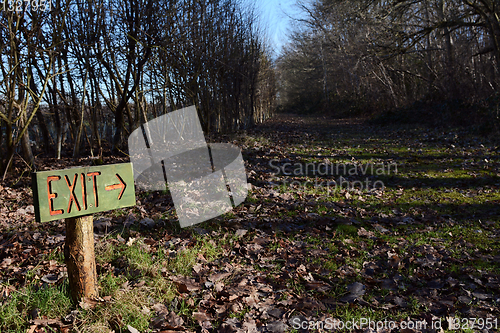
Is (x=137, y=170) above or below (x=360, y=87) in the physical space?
below

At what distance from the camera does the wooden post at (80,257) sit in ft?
8.40

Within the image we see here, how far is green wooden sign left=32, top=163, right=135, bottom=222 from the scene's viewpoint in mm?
2190

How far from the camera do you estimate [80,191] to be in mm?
2350

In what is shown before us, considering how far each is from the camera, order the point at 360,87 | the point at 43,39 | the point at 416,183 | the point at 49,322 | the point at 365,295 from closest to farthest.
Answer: the point at 49,322 → the point at 365,295 → the point at 416,183 → the point at 43,39 → the point at 360,87

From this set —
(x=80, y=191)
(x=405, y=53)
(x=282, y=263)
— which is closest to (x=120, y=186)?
(x=80, y=191)

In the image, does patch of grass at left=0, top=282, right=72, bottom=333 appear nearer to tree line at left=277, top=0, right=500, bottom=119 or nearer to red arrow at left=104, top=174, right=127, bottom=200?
red arrow at left=104, top=174, right=127, bottom=200

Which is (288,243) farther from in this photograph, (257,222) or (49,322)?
(49,322)

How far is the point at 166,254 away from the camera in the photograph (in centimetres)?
374

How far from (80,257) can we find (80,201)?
55 cm

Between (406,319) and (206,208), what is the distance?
10.9 feet

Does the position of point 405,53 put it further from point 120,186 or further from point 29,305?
point 29,305

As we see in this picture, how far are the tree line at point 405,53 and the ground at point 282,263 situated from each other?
7824 millimetres

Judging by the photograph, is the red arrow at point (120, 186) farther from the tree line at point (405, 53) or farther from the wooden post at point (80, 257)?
the tree line at point (405, 53)

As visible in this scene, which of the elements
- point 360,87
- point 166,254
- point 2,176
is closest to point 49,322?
point 166,254
